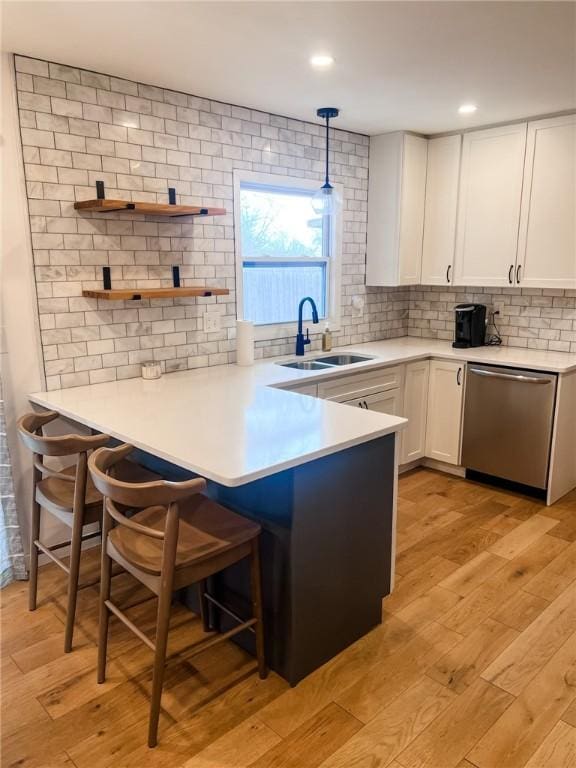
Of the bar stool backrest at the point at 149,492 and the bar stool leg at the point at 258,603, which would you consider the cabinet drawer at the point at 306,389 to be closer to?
the bar stool leg at the point at 258,603

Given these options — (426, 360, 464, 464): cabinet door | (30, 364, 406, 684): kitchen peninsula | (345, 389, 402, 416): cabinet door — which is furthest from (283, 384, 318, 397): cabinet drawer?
(426, 360, 464, 464): cabinet door

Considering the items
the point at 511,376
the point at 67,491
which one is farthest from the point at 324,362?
the point at 67,491

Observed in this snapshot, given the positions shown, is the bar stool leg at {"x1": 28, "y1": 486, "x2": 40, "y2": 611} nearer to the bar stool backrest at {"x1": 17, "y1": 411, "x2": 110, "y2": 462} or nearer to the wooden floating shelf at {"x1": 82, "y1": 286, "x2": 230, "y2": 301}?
the bar stool backrest at {"x1": 17, "y1": 411, "x2": 110, "y2": 462}

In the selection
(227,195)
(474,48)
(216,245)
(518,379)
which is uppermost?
(474,48)

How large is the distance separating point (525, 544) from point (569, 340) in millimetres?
1543

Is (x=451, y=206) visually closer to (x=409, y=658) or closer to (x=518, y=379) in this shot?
(x=518, y=379)

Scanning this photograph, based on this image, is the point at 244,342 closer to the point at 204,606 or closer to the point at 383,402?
the point at 383,402

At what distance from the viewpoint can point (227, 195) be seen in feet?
10.7

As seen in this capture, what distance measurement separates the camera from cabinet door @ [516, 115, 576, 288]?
3.43m

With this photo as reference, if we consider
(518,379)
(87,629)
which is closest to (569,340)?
(518,379)

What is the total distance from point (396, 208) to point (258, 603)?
9.89 ft

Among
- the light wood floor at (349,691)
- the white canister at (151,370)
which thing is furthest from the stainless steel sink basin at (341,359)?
the light wood floor at (349,691)

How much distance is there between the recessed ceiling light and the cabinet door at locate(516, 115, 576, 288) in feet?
5.62

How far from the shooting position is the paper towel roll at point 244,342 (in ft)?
10.9
